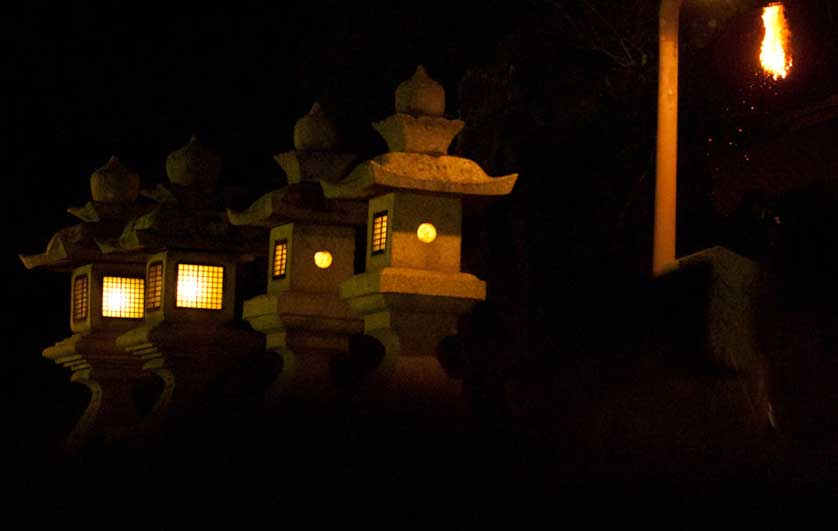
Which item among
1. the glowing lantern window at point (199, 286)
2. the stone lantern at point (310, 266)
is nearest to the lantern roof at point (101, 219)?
the glowing lantern window at point (199, 286)

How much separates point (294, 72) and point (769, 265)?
10541mm

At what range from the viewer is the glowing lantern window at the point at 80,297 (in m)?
18.6

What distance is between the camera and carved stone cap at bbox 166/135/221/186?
669 inches

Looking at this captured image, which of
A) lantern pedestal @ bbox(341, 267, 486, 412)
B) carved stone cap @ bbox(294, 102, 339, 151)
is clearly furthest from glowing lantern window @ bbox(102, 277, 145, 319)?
lantern pedestal @ bbox(341, 267, 486, 412)

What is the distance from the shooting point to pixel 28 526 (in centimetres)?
1427

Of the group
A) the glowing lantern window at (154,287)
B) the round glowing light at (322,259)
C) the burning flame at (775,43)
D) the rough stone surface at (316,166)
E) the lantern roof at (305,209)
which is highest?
the burning flame at (775,43)

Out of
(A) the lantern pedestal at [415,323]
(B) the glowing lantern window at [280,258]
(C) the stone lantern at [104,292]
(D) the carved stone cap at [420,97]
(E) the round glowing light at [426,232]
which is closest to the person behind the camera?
(A) the lantern pedestal at [415,323]

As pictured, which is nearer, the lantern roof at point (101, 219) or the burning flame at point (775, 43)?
the burning flame at point (775, 43)

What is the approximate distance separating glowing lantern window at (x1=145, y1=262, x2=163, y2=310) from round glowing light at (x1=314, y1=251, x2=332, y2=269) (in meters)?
2.25

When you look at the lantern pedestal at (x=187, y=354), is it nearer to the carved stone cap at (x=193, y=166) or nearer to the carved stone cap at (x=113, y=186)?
the carved stone cap at (x=193, y=166)

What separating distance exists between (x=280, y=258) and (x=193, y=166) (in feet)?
6.30

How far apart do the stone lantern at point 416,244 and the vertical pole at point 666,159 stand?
149 cm

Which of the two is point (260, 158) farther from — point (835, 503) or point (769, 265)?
point (835, 503)

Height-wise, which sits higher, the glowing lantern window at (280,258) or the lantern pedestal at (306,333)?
the glowing lantern window at (280,258)
